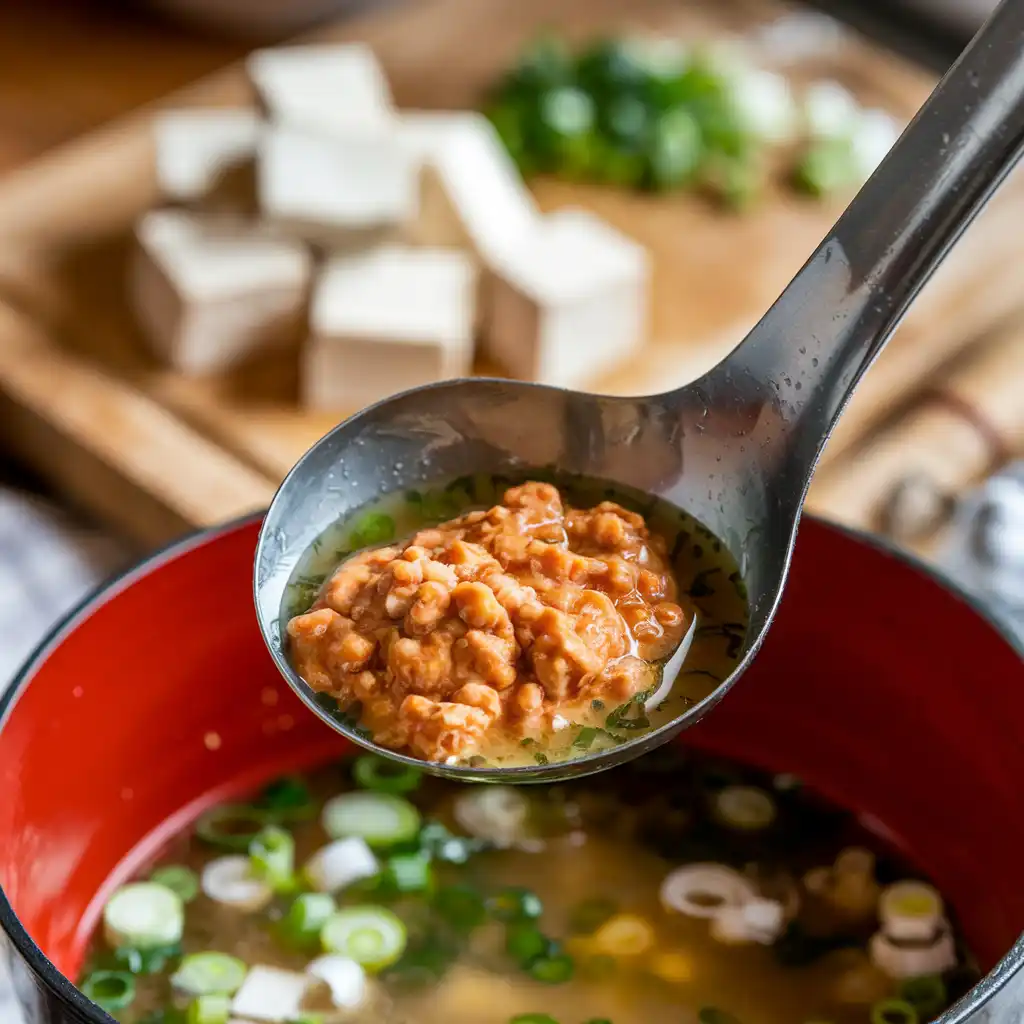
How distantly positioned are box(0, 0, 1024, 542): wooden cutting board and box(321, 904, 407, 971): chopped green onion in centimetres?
77

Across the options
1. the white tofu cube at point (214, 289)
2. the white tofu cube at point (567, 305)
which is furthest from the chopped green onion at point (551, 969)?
the white tofu cube at point (214, 289)

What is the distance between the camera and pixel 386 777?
207 centimetres

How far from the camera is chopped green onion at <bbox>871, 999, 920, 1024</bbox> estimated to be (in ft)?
5.79

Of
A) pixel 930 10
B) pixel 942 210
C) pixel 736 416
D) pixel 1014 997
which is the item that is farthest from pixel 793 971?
pixel 930 10

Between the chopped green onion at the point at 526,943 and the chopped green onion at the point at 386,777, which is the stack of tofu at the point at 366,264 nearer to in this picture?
the chopped green onion at the point at 386,777

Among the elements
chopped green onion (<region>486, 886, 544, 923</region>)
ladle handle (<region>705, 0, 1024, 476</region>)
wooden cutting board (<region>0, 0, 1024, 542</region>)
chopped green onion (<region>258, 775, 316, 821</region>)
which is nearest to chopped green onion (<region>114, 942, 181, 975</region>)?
chopped green onion (<region>258, 775, 316, 821</region>)

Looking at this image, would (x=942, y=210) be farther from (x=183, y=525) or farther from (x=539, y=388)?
(x=183, y=525)

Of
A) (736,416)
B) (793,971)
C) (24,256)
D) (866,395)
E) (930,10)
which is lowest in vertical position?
(24,256)

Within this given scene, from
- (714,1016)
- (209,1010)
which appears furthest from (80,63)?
(714,1016)

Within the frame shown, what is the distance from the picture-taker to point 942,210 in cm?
149

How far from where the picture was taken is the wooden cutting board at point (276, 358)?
259 centimetres

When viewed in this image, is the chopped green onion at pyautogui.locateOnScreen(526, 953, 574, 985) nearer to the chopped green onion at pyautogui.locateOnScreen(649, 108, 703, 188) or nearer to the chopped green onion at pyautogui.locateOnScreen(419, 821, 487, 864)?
the chopped green onion at pyautogui.locateOnScreen(419, 821, 487, 864)

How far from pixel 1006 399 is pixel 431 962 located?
1389 mm

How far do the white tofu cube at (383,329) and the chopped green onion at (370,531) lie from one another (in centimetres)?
87
